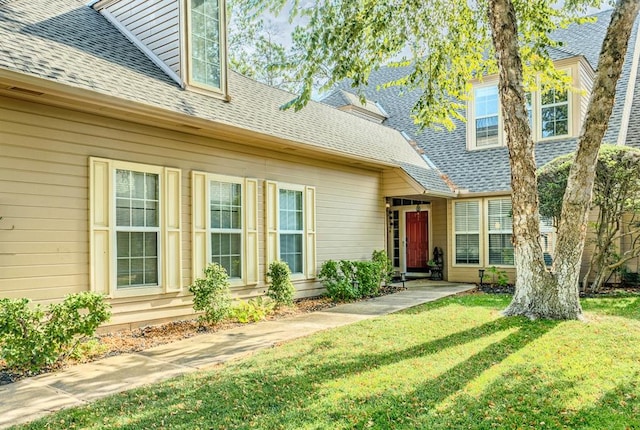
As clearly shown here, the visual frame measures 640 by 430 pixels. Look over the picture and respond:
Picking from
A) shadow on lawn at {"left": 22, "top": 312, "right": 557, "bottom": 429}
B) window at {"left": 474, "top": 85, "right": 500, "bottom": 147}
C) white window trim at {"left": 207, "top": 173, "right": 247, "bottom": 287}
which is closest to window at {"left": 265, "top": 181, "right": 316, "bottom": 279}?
white window trim at {"left": 207, "top": 173, "right": 247, "bottom": 287}

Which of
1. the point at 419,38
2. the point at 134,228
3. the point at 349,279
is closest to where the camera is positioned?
the point at 134,228

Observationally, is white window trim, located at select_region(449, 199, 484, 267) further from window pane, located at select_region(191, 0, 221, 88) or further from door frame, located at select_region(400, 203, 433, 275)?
window pane, located at select_region(191, 0, 221, 88)

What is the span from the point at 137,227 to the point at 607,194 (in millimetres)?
8434

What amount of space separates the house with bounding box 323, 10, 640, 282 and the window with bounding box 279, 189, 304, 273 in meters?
3.78

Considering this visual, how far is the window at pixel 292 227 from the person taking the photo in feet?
28.9

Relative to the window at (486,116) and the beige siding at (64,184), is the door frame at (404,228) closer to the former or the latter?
the window at (486,116)

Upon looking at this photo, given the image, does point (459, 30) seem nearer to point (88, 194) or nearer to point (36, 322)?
point (88, 194)

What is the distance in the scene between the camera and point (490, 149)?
42.8ft

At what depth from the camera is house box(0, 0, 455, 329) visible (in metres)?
5.64

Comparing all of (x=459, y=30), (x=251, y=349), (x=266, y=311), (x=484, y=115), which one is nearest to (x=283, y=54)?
(x=484, y=115)

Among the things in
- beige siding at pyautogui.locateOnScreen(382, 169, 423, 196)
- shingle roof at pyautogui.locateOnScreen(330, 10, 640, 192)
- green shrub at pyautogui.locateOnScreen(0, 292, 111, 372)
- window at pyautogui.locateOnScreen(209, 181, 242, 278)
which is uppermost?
shingle roof at pyautogui.locateOnScreen(330, 10, 640, 192)

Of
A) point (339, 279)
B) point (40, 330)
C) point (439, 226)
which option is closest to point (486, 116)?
point (439, 226)

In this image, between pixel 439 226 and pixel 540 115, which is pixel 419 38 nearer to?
pixel 540 115

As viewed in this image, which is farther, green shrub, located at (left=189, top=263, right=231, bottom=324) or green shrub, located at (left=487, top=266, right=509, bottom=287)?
green shrub, located at (left=487, top=266, right=509, bottom=287)
